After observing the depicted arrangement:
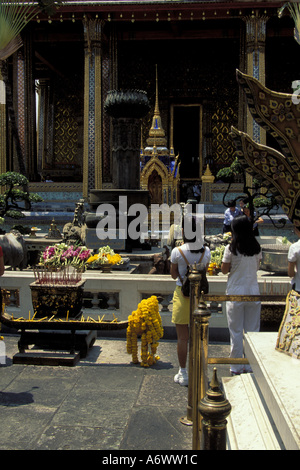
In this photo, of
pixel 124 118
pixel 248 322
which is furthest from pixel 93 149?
pixel 248 322

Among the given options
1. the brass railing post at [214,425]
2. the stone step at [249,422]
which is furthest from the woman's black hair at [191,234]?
the brass railing post at [214,425]

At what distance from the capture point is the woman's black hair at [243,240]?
5.02m

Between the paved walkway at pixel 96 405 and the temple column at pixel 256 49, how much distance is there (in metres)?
15.8

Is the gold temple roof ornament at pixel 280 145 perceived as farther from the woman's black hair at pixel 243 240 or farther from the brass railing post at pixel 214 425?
the brass railing post at pixel 214 425

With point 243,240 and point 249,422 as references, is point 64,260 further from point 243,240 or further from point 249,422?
point 249,422

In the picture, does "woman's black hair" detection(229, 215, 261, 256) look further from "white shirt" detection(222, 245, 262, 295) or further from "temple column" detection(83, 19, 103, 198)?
"temple column" detection(83, 19, 103, 198)

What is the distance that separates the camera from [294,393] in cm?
304

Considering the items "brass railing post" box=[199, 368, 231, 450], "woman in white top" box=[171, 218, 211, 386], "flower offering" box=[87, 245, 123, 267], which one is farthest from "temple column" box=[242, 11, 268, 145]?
"brass railing post" box=[199, 368, 231, 450]

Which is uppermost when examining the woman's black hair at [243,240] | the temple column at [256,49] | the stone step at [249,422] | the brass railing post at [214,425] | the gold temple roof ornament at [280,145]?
the temple column at [256,49]

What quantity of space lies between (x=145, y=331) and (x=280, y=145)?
3.03 metres

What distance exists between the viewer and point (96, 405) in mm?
4711

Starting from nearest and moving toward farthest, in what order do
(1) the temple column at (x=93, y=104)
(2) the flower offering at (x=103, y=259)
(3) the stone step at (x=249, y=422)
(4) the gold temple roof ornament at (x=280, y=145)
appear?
(3) the stone step at (x=249, y=422) → (4) the gold temple roof ornament at (x=280, y=145) → (2) the flower offering at (x=103, y=259) → (1) the temple column at (x=93, y=104)

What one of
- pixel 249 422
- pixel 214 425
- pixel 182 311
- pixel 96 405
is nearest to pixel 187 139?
pixel 182 311

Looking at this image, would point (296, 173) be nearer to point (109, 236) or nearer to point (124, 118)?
point (109, 236)
